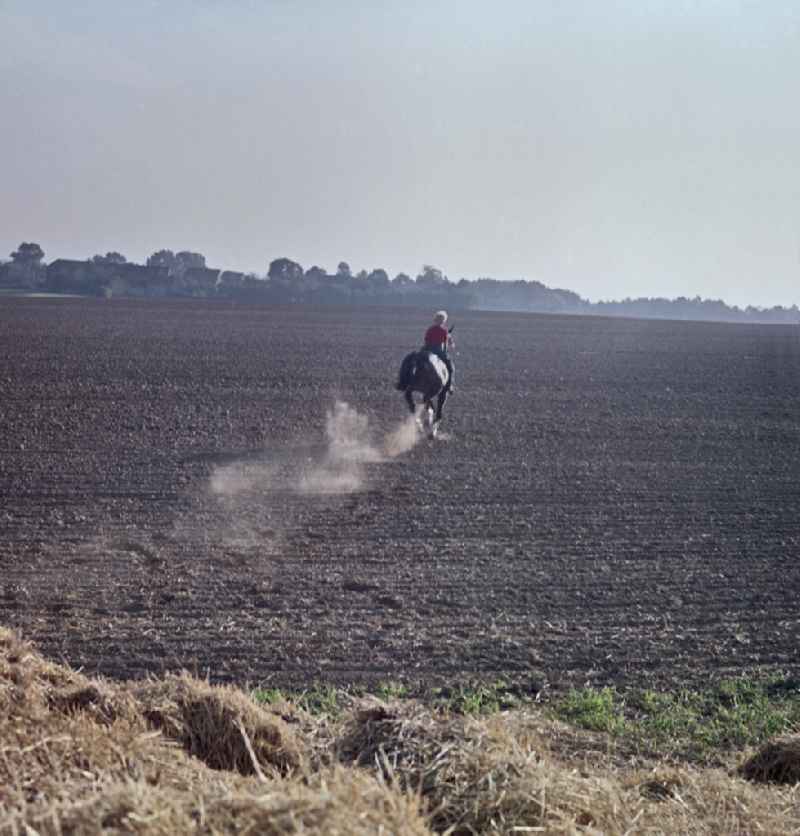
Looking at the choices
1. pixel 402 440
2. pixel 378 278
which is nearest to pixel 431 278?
pixel 378 278

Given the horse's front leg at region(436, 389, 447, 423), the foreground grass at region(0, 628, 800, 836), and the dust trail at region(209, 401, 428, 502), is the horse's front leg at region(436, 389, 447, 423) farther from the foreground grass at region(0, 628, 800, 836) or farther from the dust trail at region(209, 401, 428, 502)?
the foreground grass at region(0, 628, 800, 836)

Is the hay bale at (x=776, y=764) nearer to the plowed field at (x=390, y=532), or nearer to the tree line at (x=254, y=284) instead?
the plowed field at (x=390, y=532)

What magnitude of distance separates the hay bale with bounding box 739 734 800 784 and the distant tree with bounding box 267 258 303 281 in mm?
112587

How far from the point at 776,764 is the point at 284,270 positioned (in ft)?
383

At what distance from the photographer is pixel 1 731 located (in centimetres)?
450

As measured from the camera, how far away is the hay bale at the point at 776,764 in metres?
6.10

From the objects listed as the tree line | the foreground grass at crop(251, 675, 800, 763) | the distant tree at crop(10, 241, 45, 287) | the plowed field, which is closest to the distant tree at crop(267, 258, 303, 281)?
the tree line

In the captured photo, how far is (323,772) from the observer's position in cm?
425

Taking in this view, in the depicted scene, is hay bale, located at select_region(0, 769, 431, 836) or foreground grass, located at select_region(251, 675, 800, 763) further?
foreground grass, located at select_region(251, 675, 800, 763)

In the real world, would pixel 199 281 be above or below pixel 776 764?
above

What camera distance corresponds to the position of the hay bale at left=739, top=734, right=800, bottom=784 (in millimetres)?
6102

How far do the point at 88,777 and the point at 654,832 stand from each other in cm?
248

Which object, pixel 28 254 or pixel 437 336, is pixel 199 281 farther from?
pixel 437 336

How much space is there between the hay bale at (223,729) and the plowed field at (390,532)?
2.42 metres
